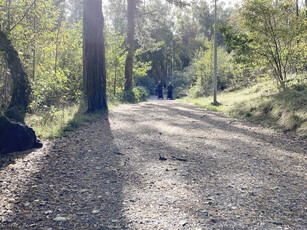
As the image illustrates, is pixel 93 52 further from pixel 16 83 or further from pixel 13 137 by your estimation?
pixel 13 137

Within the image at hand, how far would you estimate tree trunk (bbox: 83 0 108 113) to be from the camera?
10.2m

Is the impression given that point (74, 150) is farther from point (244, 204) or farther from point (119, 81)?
point (119, 81)

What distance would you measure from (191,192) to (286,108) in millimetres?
7085

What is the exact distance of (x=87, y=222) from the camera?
2.80 meters

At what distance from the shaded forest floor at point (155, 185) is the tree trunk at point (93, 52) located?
434 cm

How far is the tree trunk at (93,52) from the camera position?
10.2 metres

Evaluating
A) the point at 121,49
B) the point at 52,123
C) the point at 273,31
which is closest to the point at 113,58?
the point at 121,49

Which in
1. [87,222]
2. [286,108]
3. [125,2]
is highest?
[125,2]

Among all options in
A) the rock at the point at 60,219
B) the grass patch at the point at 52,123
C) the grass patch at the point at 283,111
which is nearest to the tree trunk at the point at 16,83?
the grass patch at the point at 52,123

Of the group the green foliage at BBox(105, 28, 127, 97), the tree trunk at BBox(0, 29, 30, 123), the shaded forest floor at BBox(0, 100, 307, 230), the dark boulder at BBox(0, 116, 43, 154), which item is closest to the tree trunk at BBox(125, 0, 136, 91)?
the green foliage at BBox(105, 28, 127, 97)

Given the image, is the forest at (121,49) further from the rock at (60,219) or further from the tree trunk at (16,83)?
the rock at (60,219)

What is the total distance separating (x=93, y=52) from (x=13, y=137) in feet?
19.4

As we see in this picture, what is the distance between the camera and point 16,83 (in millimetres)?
6672

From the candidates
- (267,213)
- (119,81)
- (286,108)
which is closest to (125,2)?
(119,81)
